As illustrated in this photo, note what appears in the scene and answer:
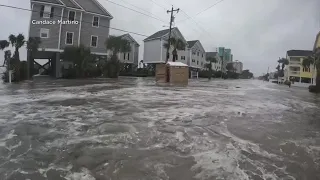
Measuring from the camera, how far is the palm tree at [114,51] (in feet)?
112

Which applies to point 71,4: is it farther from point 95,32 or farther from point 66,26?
point 95,32

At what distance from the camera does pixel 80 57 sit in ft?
99.9

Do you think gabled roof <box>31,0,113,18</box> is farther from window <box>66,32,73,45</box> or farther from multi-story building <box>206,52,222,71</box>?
multi-story building <box>206,52,222,71</box>

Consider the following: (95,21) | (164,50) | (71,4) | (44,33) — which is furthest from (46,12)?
(164,50)

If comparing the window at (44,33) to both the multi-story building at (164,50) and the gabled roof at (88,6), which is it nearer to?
the gabled roof at (88,6)

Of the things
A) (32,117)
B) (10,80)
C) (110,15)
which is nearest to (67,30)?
(110,15)

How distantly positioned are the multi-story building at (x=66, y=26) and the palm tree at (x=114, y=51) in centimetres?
212

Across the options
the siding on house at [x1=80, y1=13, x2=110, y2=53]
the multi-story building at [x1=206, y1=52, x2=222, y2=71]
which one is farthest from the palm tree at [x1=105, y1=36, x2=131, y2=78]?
the multi-story building at [x1=206, y1=52, x2=222, y2=71]

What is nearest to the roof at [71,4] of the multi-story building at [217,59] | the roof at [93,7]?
the roof at [93,7]

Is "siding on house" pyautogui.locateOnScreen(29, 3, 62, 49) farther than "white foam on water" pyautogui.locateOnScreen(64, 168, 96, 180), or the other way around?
"siding on house" pyautogui.locateOnScreen(29, 3, 62, 49)

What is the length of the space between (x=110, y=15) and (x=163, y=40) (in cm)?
1787

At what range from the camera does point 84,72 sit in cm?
3148

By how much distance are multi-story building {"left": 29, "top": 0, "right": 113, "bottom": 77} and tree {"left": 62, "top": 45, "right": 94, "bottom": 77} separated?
3544 mm

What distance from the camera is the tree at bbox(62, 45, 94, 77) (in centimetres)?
3014
